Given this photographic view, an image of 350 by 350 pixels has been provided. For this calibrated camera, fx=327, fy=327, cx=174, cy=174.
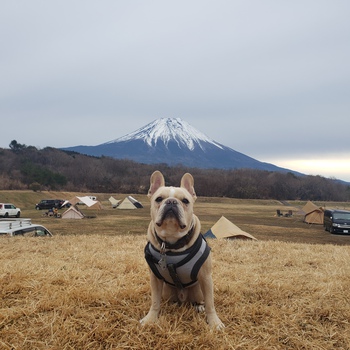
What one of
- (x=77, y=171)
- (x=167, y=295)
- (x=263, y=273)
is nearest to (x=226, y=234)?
(x=263, y=273)

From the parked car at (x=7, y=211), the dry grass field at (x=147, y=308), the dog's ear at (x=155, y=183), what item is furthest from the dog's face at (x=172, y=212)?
the parked car at (x=7, y=211)

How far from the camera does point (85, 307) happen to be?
132 inches

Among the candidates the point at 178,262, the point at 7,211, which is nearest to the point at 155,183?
the point at 178,262

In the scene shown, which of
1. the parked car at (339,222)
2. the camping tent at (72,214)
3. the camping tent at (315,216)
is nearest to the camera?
the parked car at (339,222)

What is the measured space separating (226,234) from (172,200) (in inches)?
490

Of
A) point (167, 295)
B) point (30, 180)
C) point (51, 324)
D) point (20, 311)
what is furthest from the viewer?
point (30, 180)

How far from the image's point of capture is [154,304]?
10.3 feet

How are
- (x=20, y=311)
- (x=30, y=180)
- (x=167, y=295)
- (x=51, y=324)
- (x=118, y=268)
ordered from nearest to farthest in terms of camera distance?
(x=51, y=324) → (x=20, y=311) → (x=167, y=295) → (x=118, y=268) → (x=30, y=180)

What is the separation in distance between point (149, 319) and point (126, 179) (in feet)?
332

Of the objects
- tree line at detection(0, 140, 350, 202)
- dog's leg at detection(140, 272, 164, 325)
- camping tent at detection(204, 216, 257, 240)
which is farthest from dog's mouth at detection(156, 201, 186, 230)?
tree line at detection(0, 140, 350, 202)

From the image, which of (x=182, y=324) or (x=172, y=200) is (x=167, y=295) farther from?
(x=172, y=200)

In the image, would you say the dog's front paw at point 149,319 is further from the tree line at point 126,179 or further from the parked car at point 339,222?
the tree line at point 126,179

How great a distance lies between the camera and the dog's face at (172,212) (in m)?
2.91

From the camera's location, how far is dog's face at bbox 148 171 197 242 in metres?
2.91
